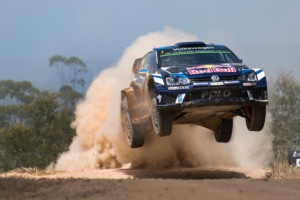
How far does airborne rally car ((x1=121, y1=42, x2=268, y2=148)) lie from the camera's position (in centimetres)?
852

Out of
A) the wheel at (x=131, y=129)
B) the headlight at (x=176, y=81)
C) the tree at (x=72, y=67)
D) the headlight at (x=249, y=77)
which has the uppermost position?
the tree at (x=72, y=67)

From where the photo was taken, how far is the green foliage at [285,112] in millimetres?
39347

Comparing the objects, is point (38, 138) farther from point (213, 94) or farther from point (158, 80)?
point (213, 94)

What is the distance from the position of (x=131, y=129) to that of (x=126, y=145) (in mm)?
3152

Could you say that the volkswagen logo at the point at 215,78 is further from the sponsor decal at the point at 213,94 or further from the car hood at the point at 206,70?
the sponsor decal at the point at 213,94

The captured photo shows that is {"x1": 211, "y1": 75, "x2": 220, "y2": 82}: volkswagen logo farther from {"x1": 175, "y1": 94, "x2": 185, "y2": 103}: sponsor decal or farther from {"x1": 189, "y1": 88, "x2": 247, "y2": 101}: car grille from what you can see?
{"x1": 175, "y1": 94, "x2": 185, "y2": 103}: sponsor decal

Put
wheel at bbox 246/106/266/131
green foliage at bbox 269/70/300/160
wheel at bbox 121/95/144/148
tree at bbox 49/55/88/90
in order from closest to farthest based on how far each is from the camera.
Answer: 1. wheel at bbox 246/106/266/131
2. wheel at bbox 121/95/144/148
3. green foliage at bbox 269/70/300/160
4. tree at bbox 49/55/88/90

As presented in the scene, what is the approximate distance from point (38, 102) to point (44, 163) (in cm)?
690

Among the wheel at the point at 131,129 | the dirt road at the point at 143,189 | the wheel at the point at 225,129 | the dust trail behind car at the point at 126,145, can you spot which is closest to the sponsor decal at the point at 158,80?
the wheel at the point at 131,129

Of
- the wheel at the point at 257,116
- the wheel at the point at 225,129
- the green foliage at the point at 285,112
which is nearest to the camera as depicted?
the wheel at the point at 257,116

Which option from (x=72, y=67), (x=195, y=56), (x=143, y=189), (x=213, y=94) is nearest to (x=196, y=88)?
(x=213, y=94)

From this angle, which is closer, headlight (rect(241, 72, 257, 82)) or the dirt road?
the dirt road

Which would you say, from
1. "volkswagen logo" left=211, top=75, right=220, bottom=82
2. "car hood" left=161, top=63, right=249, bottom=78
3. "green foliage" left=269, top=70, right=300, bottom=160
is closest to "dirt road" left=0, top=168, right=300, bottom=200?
"volkswagen logo" left=211, top=75, right=220, bottom=82

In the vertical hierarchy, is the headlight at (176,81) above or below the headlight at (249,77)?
below
